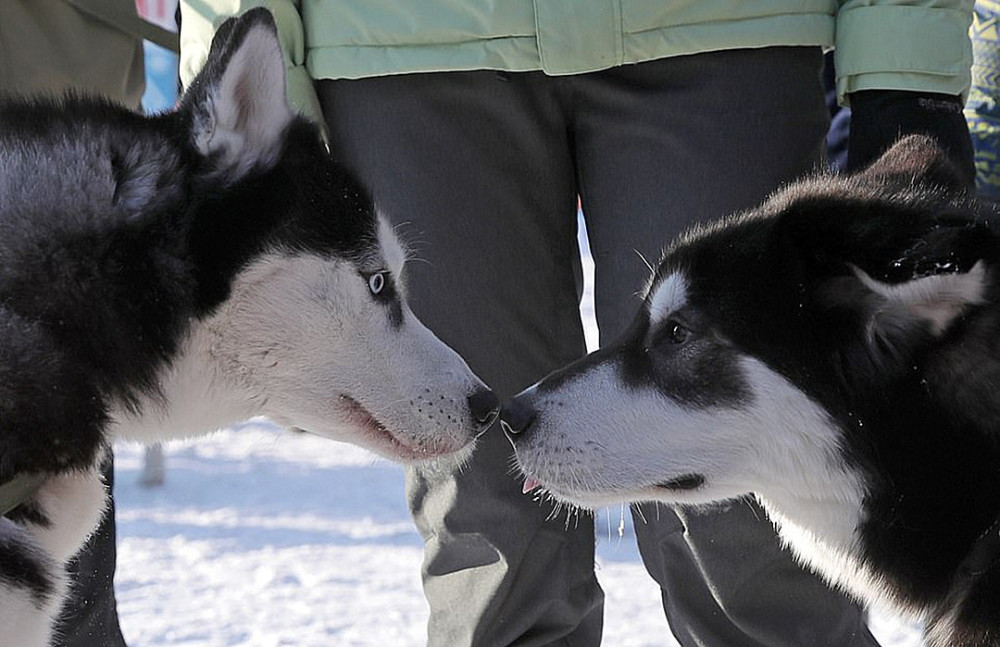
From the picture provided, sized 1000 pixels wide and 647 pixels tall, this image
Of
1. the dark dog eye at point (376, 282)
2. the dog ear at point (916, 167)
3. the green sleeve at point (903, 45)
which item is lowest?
the dark dog eye at point (376, 282)

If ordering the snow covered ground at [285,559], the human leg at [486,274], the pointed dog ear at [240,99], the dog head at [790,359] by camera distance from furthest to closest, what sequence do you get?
the snow covered ground at [285,559], the human leg at [486,274], the pointed dog ear at [240,99], the dog head at [790,359]

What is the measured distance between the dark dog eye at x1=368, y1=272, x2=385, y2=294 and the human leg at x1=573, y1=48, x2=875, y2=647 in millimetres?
500

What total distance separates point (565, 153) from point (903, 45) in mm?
650

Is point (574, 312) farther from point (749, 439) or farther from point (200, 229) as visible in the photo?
point (200, 229)

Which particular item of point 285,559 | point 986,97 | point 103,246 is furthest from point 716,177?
point 285,559

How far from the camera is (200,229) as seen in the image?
1.76 meters

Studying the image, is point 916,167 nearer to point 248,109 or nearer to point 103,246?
point 248,109

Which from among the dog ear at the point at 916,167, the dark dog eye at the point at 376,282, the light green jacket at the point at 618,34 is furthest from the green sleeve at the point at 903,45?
the dark dog eye at the point at 376,282

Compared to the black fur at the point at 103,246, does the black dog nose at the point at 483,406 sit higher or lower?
lower

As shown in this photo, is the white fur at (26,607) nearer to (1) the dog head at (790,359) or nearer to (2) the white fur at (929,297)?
(1) the dog head at (790,359)

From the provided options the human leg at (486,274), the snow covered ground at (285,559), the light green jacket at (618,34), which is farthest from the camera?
the snow covered ground at (285,559)

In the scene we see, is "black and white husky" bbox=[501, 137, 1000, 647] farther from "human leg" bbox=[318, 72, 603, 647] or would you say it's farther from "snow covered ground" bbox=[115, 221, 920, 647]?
"snow covered ground" bbox=[115, 221, 920, 647]

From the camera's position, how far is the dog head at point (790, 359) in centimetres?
165

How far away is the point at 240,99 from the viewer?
1852mm
